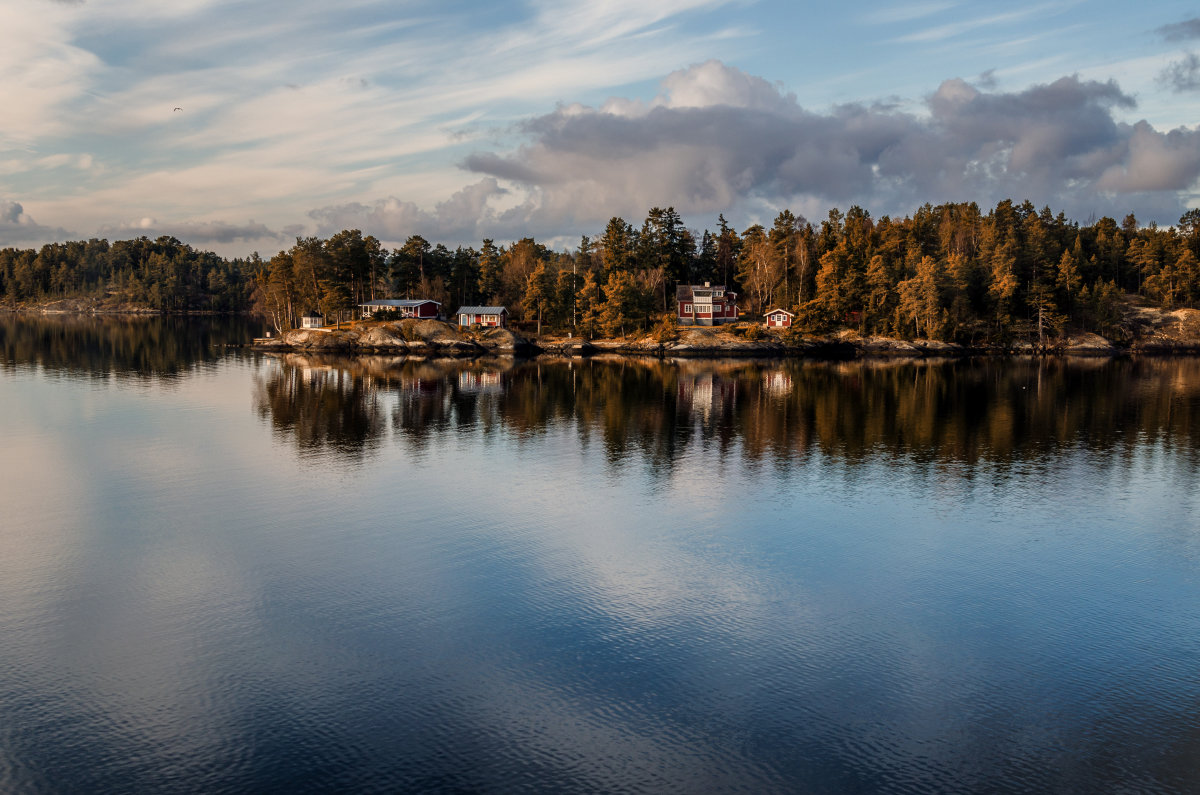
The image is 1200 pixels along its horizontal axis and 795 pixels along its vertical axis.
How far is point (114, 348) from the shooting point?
438ft

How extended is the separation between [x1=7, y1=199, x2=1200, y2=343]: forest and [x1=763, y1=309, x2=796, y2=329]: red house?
6.00ft

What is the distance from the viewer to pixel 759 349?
140 meters

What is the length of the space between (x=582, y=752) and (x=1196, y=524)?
35.2 metres

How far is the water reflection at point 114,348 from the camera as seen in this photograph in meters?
102

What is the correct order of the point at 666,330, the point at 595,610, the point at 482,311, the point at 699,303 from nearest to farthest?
1. the point at 595,610
2. the point at 666,330
3. the point at 482,311
4. the point at 699,303

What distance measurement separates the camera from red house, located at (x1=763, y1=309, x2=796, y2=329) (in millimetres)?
148750

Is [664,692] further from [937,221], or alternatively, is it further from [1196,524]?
[937,221]

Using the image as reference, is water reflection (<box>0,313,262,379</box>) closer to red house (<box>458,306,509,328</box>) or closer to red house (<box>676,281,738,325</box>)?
red house (<box>458,306,509,328</box>)

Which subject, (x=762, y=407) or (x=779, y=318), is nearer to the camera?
(x=762, y=407)

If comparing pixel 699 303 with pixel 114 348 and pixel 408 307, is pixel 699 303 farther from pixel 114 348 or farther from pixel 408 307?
pixel 114 348

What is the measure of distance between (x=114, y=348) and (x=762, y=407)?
11707cm

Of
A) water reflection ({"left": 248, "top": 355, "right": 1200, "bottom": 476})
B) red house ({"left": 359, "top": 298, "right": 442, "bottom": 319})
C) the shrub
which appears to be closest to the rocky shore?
the shrub

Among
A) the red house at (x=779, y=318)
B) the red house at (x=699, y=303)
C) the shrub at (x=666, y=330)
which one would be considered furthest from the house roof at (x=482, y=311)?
the red house at (x=779, y=318)

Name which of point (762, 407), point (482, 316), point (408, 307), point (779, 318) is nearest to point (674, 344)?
point (779, 318)
